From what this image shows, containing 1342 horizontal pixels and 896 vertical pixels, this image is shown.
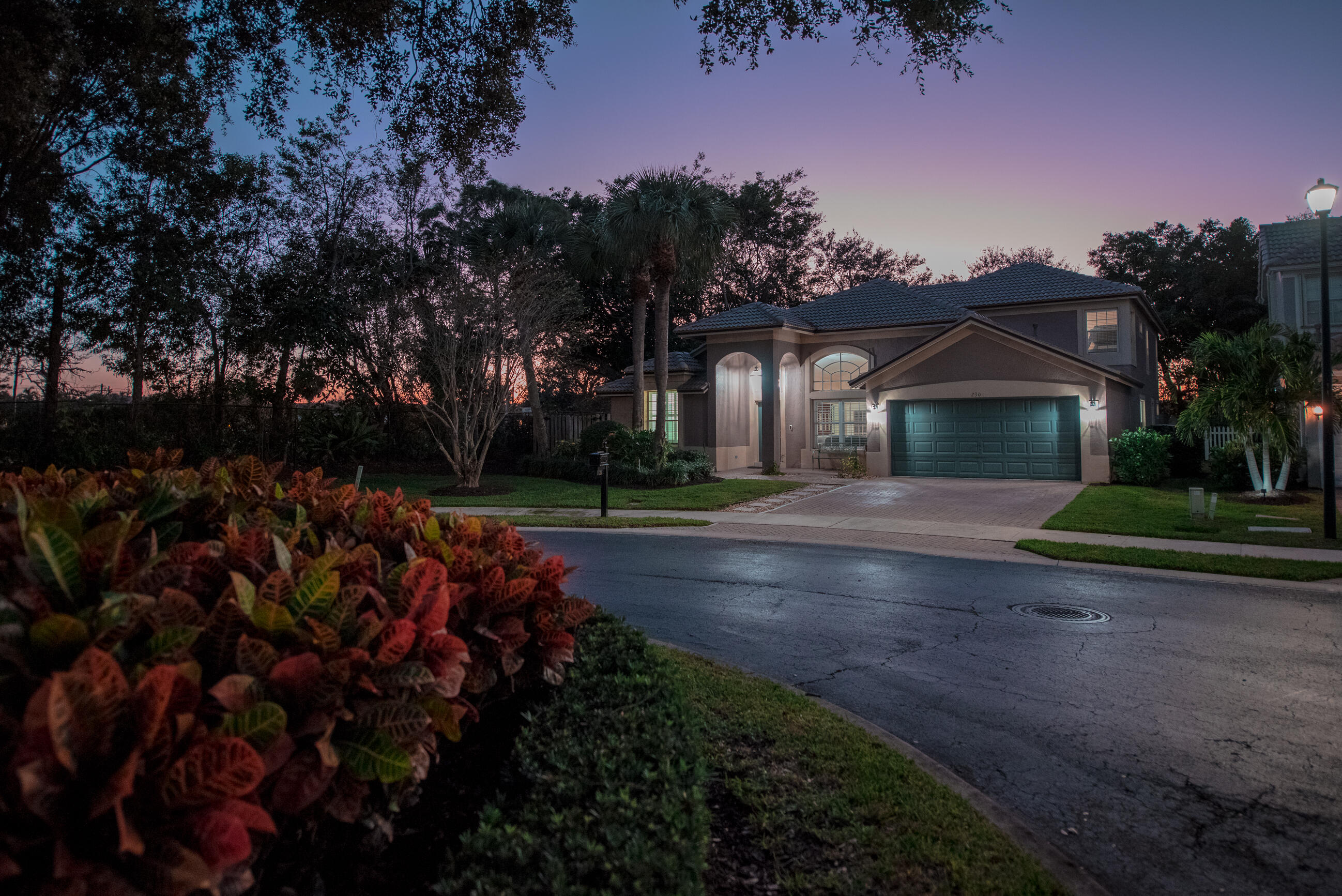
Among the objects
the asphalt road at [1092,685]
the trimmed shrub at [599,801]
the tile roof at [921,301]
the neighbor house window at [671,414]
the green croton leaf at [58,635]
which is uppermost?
the tile roof at [921,301]

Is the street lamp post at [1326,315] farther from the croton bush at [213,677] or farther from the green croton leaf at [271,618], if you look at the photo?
the green croton leaf at [271,618]

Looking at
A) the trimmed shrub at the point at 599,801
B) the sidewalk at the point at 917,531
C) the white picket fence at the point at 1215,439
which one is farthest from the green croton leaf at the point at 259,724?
the white picket fence at the point at 1215,439

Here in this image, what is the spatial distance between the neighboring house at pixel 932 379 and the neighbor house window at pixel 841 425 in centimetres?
4

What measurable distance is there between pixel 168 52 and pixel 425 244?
18973mm

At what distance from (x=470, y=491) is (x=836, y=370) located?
511 inches

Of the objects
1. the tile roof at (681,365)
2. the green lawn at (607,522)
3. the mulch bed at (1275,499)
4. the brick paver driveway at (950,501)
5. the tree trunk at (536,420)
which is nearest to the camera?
the green lawn at (607,522)

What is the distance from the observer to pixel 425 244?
27.0 metres

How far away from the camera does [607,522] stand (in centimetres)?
1448

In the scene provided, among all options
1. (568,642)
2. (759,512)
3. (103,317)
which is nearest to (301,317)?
(103,317)

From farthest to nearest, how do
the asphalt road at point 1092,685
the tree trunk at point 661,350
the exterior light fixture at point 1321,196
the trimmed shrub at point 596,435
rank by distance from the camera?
the trimmed shrub at point 596,435 → the tree trunk at point 661,350 → the exterior light fixture at point 1321,196 → the asphalt road at point 1092,685

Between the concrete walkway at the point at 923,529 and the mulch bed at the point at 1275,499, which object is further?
the mulch bed at the point at 1275,499

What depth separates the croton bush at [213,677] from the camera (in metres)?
1.49

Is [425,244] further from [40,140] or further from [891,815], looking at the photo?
[891,815]

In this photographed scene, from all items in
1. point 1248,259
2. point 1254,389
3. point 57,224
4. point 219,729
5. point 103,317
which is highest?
point 1248,259
